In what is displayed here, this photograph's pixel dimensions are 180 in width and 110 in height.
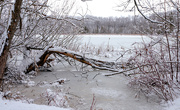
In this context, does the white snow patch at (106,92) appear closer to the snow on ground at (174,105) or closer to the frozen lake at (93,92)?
the frozen lake at (93,92)

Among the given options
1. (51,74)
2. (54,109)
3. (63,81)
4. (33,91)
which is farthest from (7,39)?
(51,74)

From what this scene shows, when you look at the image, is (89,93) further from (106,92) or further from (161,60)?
(161,60)

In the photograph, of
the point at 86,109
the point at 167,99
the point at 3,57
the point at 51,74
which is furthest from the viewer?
the point at 51,74

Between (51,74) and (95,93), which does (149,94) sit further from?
(51,74)

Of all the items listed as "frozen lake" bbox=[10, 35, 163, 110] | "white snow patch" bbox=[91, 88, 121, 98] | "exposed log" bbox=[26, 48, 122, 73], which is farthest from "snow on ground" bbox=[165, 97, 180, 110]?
"exposed log" bbox=[26, 48, 122, 73]

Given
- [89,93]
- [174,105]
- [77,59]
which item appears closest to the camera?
[174,105]

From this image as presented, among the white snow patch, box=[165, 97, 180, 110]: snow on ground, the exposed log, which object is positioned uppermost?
the exposed log

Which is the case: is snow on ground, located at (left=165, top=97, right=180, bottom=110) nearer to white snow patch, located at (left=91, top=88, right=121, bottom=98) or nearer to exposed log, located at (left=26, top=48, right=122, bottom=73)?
white snow patch, located at (left=91, top=88, right=121, bottom=98)

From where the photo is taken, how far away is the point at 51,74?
491 centimetres

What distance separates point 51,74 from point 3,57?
317 cm

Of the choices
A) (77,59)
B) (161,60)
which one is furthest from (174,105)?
(77,59)

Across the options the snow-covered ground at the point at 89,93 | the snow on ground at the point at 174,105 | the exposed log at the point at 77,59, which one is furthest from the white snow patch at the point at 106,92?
the snow on ground at the point at 174,105

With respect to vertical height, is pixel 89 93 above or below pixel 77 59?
below

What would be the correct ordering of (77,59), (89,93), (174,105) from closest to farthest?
(174,105)
(89,93)
(77,59)
